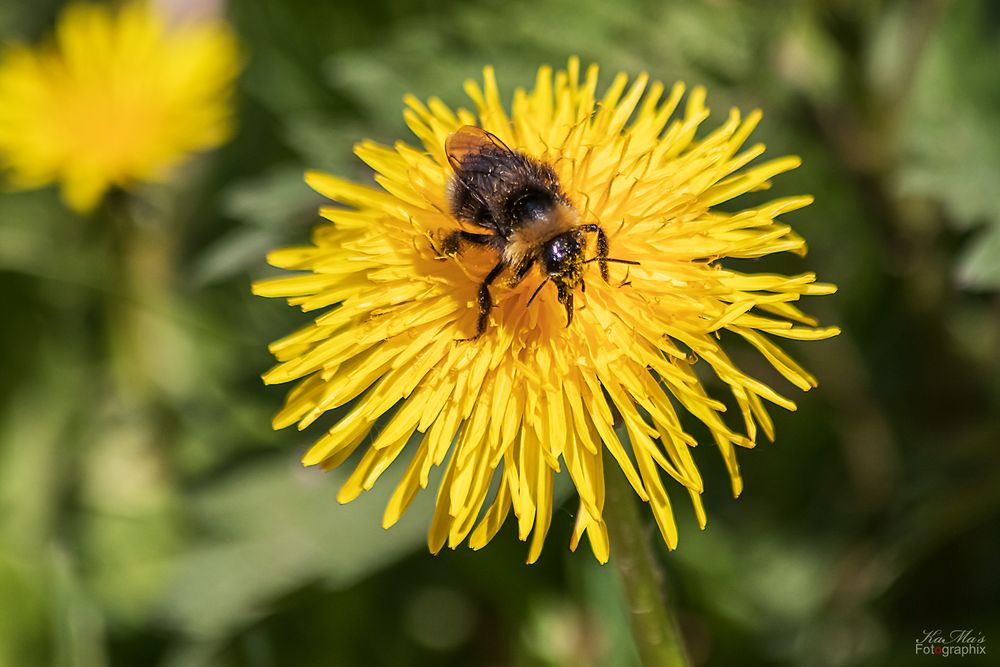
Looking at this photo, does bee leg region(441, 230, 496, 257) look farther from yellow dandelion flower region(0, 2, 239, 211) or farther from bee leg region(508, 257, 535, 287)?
yellow dandelion flower region(0, 2, 239, 211)

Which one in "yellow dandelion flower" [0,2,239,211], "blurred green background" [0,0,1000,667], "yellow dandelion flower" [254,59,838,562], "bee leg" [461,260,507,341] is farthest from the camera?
"yellow dandelion flower" [0,2,239,211]

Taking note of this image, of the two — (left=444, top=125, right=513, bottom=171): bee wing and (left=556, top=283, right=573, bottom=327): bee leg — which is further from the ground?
(left=444, top=125, right=513, bottom=171): bee wing

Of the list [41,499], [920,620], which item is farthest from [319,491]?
[920,620]

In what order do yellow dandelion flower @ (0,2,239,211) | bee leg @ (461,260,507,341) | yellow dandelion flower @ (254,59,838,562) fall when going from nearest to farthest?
yellow dandelion flower @ (254,59,838,562) → bee leg @ (461,260,507,341) → yellow dandelion flower @ (0,2,239,211)

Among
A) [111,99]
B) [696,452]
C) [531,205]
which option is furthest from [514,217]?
[111,99]

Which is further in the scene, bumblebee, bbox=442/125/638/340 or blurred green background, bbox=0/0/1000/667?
blurred green background, bbox=0/0/1000/667

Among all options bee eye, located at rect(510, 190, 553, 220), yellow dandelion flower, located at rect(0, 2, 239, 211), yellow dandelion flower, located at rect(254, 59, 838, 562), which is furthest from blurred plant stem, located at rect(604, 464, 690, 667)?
yellow dandelion flower, located at rect(0, 2, 239, 211)
